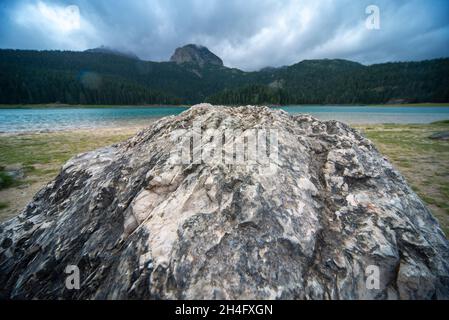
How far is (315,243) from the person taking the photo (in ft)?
9.57

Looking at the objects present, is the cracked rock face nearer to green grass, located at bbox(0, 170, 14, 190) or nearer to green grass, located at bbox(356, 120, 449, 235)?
green grass, located at bbox(356, 120, 449, 235)

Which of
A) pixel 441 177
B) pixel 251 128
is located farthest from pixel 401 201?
pixel 441 177

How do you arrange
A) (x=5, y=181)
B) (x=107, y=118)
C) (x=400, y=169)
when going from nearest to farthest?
(x=5, y=181), (x=400, y=169), (x=107, y=118)

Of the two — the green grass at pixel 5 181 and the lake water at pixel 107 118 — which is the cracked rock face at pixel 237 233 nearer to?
the green grass at pixel 5 181

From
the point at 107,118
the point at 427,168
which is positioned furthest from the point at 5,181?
the point at 107,118

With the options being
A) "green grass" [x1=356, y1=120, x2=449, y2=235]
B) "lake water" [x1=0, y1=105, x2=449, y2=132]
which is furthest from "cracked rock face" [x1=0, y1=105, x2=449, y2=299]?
"lake water" [x1=0, y1=105, x2=449, y2=132]

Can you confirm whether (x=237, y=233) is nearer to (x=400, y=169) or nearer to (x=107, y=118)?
(x=400, y=169)

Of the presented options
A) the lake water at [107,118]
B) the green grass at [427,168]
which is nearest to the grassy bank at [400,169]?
the green grass at [427,168]

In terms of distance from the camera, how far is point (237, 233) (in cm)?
291

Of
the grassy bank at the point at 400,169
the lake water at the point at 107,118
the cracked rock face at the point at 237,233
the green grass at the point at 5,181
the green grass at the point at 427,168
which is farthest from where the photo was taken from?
the lake water at the point at 107,118

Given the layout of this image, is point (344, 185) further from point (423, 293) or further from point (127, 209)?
point (127, 209)

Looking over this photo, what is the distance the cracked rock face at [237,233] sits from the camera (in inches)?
102

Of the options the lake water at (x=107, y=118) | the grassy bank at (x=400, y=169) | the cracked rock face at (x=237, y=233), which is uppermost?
the cracked rock face at (x=237, y=233)

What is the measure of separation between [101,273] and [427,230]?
16.5 feet
